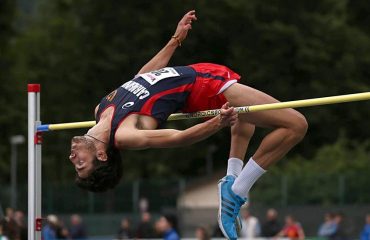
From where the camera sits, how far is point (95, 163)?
7.53 meters

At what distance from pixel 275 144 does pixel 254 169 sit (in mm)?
266

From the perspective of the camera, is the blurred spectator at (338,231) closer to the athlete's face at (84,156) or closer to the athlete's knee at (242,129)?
the athlete's knee at (242,129)

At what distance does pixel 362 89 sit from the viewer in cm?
3850

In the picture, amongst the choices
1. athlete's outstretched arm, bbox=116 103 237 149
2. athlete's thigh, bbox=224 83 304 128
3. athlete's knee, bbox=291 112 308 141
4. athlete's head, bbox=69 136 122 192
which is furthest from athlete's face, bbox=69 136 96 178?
athlete's knee, bbox=291 112 308 141

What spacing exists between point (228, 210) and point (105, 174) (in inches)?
41.3

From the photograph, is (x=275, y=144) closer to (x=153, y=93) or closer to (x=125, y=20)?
(x=153, y=93)

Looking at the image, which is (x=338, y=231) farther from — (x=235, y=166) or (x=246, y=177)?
(x=246, y=177)

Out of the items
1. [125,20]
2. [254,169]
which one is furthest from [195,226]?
[254,169]

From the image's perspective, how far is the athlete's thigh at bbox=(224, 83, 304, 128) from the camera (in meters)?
7.68

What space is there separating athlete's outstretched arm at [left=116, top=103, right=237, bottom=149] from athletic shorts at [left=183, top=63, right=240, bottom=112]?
50 cm

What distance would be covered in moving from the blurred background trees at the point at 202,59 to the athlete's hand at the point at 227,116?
1179 inches

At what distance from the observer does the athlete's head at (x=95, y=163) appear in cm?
751

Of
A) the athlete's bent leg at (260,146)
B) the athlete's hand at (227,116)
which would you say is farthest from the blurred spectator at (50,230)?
the athlete's hand at (227,116)

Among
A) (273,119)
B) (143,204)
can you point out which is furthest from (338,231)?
(273,119)
